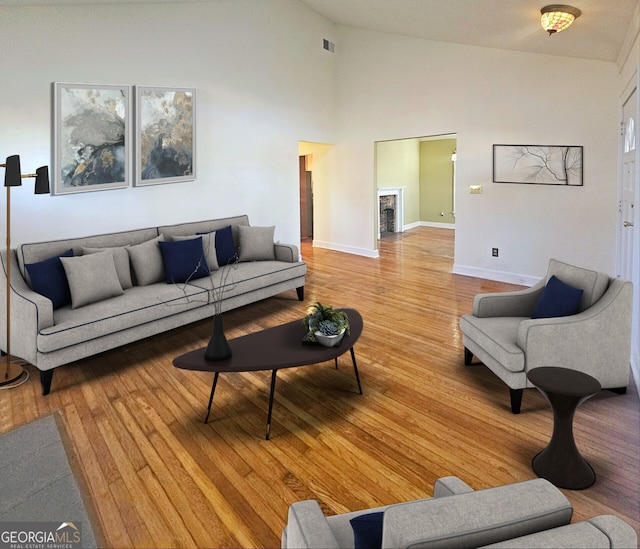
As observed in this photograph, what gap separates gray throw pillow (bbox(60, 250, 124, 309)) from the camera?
3.70 meters

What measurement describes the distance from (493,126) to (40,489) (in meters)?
6.10

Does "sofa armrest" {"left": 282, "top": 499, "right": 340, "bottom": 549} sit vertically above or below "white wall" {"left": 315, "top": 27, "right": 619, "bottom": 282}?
below

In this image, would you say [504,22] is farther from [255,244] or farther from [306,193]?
[306,193]

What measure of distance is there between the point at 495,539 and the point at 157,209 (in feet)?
16.4

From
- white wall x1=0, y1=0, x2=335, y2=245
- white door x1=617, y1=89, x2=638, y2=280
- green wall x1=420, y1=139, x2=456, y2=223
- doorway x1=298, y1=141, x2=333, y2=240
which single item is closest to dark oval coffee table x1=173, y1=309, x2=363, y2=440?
white wall x1=0, y1=0, x2=335, y2=245

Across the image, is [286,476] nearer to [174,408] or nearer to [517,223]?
[174,408]

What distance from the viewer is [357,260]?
7.94 m

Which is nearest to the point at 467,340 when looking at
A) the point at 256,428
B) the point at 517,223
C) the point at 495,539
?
the point at 256,428

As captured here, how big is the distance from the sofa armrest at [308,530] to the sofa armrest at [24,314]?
8.85 feet

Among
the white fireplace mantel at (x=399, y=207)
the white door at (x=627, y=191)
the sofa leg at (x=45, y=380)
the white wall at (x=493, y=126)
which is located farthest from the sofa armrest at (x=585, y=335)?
the white fireplace mantel at (x=399, y=207)

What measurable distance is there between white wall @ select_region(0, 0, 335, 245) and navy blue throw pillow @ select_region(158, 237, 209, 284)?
766 mm

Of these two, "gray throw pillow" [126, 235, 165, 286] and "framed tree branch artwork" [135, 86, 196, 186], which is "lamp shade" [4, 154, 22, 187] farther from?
"framed tree branch artwork" [135, 86, 196, 186]
